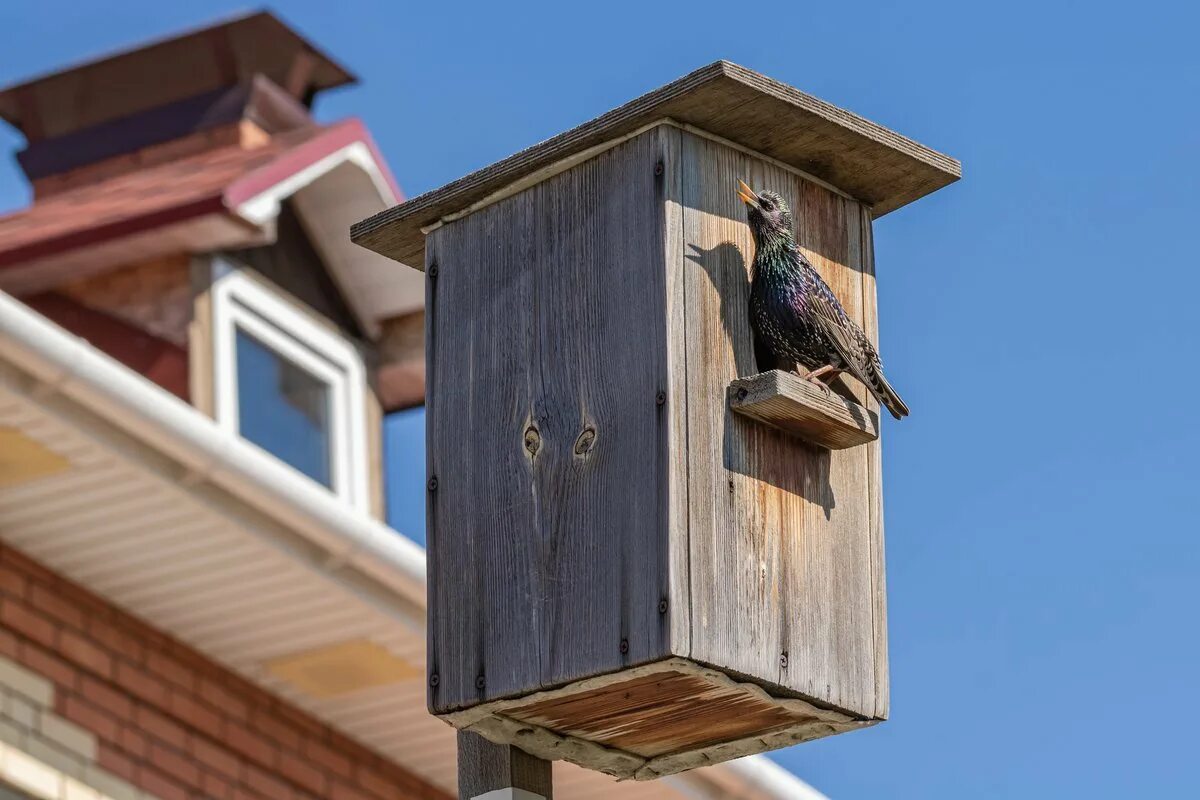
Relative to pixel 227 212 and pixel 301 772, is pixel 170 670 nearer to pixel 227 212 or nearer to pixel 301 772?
pixel 301 772

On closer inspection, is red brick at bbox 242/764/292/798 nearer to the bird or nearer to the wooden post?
the wooden post

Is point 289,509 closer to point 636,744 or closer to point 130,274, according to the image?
point 130,274

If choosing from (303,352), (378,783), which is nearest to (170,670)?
(378,783)

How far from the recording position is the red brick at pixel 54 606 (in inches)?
276

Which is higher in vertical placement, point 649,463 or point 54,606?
point 54,606

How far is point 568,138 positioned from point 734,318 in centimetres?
42

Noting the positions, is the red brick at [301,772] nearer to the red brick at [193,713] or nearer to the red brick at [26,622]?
the red brick at [193,713]

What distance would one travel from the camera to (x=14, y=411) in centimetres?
653

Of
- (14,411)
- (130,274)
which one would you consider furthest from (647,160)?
(130,274)

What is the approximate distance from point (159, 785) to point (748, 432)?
3914 mm

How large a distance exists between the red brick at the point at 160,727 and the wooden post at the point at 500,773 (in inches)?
141

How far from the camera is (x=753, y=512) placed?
3.75 m

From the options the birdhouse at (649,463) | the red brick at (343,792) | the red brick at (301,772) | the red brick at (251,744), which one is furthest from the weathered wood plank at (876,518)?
the red brick at (343,792)

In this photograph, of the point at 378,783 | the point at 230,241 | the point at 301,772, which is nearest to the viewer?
the point at 301,772
